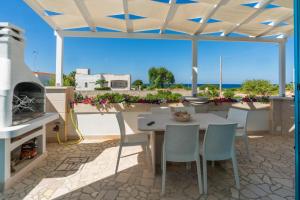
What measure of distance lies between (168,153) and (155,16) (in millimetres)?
2901

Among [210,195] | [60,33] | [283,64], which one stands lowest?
[210,195]

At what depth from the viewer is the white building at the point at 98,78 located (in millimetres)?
32250

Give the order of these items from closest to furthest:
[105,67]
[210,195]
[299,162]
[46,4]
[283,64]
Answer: [299,162] → [210,195] → [46,4] → [283,64] → [105,67]

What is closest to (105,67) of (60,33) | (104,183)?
(60,33)

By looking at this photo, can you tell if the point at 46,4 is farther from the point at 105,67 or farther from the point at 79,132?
the point at 105,67

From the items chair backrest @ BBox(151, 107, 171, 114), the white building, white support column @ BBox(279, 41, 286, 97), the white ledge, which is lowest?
the white ledge

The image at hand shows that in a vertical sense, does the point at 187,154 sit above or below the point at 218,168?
above

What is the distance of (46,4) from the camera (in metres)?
3.06

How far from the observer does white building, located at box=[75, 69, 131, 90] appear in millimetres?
32250

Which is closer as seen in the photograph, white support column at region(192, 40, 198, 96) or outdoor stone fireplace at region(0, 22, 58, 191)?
outdoor stone fireplace at region(0, 22, 58, 191)

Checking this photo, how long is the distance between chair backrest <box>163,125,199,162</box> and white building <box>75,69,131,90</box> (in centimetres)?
3184

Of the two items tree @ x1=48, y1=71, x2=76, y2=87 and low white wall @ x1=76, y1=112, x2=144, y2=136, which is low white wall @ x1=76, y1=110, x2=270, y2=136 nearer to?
low white wall @ x1=76, y1=112, x2=144, y2=136

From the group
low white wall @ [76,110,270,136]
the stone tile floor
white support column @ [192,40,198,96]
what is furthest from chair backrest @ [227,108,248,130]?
low white wall @ [76,110,270,136]

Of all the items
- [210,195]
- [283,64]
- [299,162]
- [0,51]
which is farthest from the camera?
[283,64]
